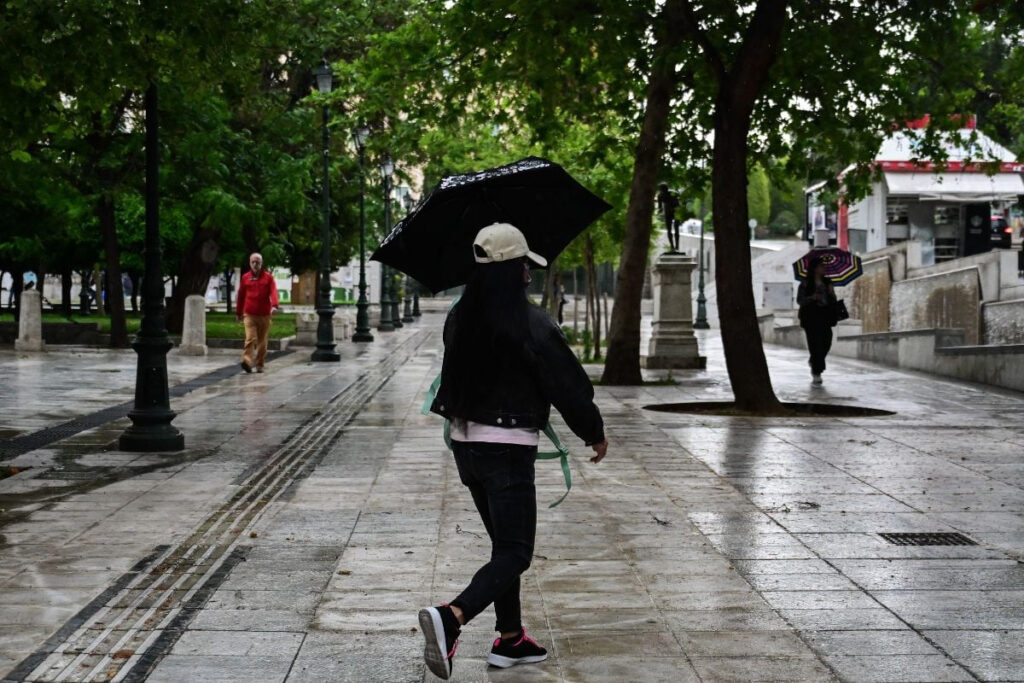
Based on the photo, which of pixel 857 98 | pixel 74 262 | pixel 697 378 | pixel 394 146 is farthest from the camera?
pixel 74 262

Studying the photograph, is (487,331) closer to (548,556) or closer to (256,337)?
(548,556)

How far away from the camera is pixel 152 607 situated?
20.6 feet

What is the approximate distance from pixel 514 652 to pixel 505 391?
40.4 inches

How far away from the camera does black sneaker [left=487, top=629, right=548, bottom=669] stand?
536 centimetres

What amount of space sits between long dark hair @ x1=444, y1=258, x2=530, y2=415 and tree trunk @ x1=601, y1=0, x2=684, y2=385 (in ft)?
47.1

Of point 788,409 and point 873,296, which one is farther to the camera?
point 873,296

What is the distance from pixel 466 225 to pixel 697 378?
1850 cm

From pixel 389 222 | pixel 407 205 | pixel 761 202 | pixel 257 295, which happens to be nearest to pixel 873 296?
pixel 257 295

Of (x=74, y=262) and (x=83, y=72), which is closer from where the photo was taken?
(x=83, y=72)

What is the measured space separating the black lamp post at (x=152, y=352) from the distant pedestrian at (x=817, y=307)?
1155cm

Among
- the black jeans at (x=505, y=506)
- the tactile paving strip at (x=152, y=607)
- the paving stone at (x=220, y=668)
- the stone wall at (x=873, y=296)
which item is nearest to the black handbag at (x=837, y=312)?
the stone wall at (x=873, y=296)

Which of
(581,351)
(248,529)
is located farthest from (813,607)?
(581,351)

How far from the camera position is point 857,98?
1909 centimetres

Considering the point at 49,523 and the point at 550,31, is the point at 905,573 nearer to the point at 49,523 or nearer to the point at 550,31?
the point at 49,523
